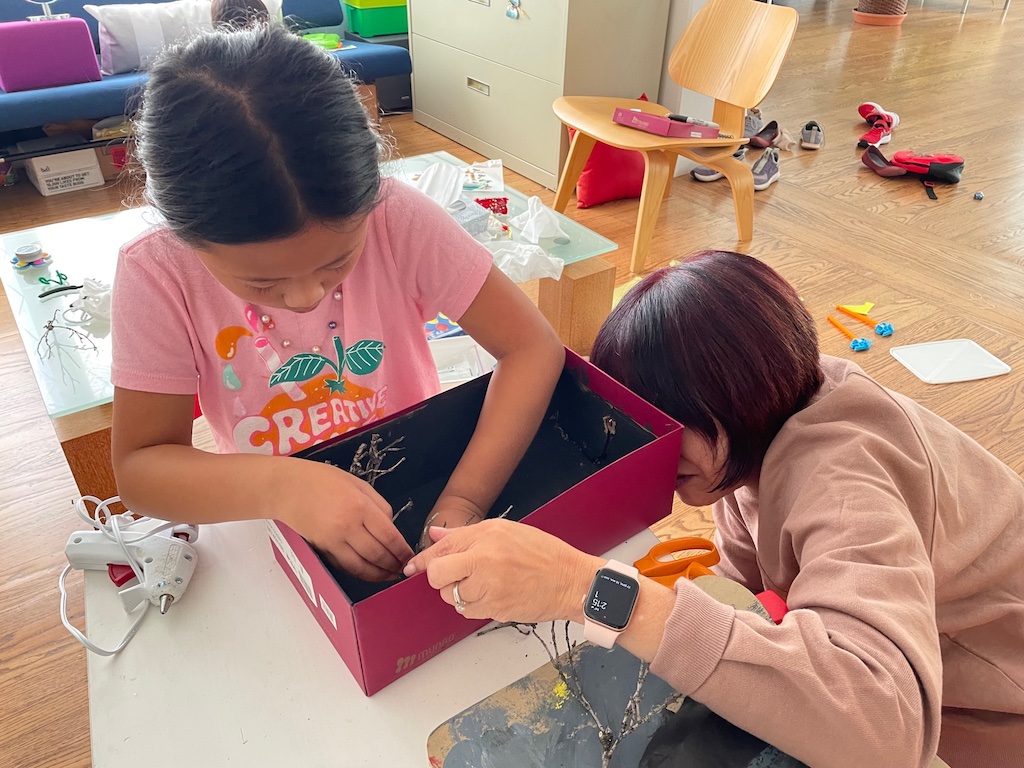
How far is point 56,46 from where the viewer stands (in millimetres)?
2607

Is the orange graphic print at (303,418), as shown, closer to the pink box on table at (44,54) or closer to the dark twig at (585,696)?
the dark twig at (585,696)

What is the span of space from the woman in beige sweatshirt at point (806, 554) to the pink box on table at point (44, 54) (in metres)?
2.77

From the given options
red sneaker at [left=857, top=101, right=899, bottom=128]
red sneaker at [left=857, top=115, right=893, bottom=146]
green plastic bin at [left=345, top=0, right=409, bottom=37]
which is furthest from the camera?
green plastic bin at [left=345, top=0, right=409, bottom=37]

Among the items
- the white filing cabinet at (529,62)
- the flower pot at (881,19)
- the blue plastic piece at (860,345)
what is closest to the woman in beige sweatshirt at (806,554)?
the blue plastic piece at (860,345)

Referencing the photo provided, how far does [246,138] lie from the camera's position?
52 centimetres

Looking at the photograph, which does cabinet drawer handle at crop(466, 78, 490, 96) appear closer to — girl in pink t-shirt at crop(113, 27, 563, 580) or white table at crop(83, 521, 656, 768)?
girl in pink t-shirt at crop(113, 27, 563, 580)

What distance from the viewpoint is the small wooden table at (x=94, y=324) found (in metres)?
1.12

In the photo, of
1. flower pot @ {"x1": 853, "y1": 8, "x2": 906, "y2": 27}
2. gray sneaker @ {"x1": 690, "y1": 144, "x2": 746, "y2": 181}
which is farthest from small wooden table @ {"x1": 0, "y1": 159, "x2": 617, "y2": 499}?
flower pot @ {"x1": 853, "y1": 8, "x2": 906, "y2": 27}

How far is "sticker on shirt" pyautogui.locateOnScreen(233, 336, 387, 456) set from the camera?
792 mm

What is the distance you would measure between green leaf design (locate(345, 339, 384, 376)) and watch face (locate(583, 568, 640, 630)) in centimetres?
40

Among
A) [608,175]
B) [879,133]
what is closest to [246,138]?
[608,175]

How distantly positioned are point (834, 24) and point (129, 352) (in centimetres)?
589

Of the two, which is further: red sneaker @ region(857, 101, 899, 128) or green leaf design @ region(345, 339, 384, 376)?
red sneaker @ region(857, 101, 899, 128)

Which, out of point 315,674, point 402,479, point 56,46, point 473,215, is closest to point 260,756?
point 315,674
